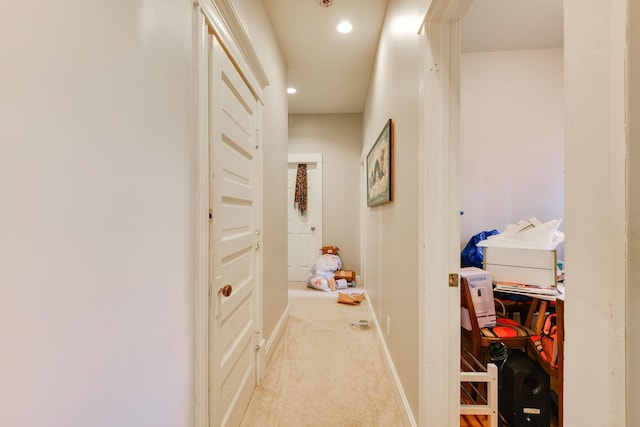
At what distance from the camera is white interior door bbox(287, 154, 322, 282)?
4766 millimetres

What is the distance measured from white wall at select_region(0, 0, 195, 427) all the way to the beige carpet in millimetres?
903

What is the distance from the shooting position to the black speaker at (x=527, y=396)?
1435 millimetres

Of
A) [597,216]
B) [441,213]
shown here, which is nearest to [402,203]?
[441,213]

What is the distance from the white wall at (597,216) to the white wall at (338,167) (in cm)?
430

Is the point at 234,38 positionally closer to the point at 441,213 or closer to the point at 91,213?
the point at 91,213

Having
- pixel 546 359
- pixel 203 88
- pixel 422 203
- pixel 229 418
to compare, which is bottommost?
pixel 229 418

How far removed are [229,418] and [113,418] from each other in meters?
0.90

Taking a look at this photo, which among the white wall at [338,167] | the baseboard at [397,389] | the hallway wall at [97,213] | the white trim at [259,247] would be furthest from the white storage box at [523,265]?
the white wall at [338,167]

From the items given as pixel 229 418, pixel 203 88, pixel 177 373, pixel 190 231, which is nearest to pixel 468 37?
pixel 203 88

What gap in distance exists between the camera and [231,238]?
1.43 meters

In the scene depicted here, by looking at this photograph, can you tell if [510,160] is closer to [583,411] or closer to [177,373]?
[583,411]

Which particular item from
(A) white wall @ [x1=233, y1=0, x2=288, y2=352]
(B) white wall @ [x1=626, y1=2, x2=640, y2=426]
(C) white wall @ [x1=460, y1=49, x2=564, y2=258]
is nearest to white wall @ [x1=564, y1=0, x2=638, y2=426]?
(B) white wall @ [x1=626, y1=2, x2=640, y2=426]

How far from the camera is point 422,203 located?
1.26 meters

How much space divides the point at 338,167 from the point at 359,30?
94.4 inches
